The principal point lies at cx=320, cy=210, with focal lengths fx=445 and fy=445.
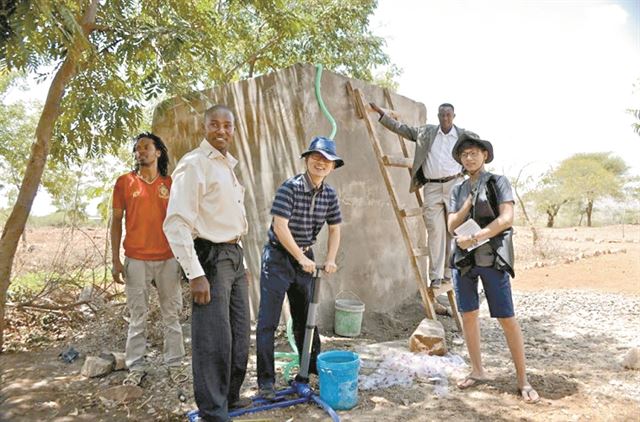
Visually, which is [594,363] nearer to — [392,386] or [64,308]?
[392,386]

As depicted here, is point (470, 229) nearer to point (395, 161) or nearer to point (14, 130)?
point (395, 161)

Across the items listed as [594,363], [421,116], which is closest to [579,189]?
[421,116]

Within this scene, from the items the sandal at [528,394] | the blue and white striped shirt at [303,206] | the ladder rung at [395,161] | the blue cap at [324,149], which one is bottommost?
the sandal at [528,394]

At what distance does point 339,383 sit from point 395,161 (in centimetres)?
272

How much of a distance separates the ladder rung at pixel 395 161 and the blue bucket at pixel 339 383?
7.90 ft

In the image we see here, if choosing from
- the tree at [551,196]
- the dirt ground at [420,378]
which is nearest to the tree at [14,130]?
the dirt ground at [420,378]

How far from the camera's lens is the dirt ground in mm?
3070

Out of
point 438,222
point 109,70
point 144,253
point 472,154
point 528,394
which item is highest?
point 109,70

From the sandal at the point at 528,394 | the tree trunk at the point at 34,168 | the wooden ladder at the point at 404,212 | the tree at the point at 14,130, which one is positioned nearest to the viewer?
the sandal at the point at 528,394

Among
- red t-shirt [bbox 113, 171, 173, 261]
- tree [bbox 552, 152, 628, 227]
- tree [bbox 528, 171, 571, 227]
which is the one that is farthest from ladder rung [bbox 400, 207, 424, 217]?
tree [bbox 552, 152, 628, 227]

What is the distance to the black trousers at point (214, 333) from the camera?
2.62 meters

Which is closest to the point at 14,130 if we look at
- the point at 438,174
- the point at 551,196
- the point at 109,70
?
the point at 109,70

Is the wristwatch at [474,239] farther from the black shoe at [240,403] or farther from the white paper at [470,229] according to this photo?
the black shoe at [240,403]

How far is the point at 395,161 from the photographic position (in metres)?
5.02
